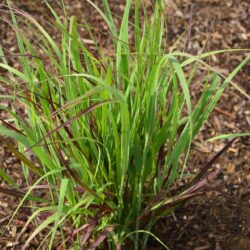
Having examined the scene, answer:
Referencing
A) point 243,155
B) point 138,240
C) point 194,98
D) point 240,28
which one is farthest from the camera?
point 240,28

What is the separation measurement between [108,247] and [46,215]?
0.78 ft

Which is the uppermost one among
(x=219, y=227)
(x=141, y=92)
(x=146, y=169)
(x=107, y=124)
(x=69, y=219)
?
(x=141, y=92)

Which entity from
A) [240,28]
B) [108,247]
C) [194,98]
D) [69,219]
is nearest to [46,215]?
[69,219]

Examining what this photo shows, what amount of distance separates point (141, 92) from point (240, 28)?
4.37 feet

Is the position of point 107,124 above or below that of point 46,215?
above

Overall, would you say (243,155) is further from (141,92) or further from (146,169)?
(141,92)

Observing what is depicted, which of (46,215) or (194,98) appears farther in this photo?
(194,98)

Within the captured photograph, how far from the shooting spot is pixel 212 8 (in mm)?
2930

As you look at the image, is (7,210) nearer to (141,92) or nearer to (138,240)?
(138,240)

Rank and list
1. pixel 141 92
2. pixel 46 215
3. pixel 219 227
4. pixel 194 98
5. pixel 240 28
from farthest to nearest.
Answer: pixel 240 28 → pixel 194 98 → pixel 219 227 → pixel 46 215 → pixel 141 92

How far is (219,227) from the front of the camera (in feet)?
6.92

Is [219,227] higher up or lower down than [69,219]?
lower down

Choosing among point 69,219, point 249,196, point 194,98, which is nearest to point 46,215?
point 69,219

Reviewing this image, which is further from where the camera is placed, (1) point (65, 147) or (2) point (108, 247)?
(2) point (108, 247)
